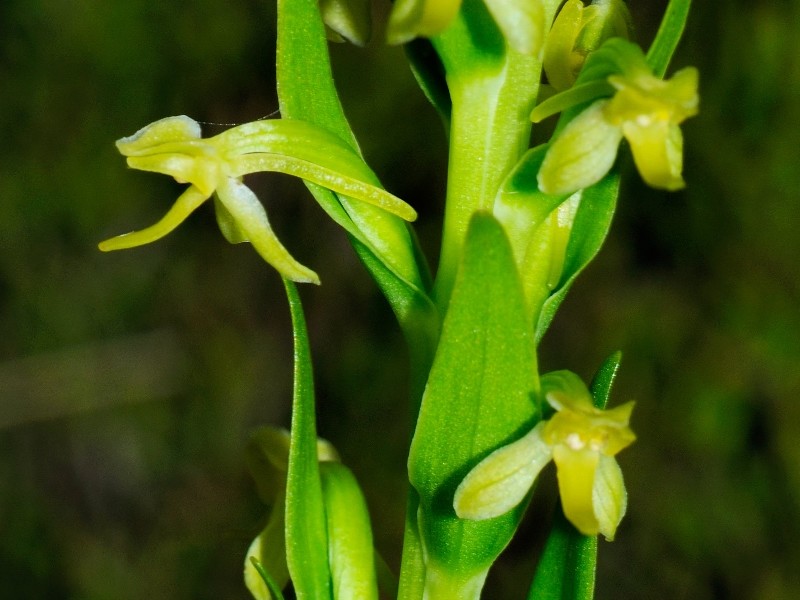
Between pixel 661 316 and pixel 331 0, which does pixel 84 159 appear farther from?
pixel 331 0

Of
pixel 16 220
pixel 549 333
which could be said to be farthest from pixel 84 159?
pixel 549 333

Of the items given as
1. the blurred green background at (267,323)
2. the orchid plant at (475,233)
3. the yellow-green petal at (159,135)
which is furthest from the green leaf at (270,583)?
the blurred green background at (267,323)

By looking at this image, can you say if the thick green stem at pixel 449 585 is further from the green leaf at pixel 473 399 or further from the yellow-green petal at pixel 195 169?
the yellow-green petal at pixel 195 169

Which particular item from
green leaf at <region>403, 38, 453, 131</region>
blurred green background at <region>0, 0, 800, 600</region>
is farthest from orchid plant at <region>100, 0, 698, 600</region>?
blurred green background at <region>0, 0, 800, 600</region>

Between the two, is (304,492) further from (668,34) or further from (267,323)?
(267,323)

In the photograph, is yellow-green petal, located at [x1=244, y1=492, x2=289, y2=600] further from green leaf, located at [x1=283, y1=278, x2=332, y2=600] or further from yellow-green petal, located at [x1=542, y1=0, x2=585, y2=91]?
yellow-green petal, located at [x1=542, y1=0, x2=585, y2=91]

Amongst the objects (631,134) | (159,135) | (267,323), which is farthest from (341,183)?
(267,323)

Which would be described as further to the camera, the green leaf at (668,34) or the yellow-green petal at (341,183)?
the yellow-green petal at (341,183)
